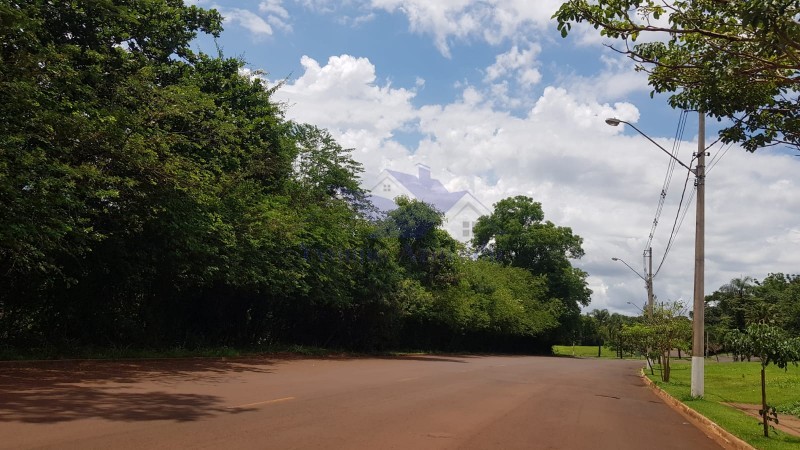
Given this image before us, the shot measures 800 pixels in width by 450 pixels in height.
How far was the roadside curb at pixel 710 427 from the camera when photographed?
426 inches

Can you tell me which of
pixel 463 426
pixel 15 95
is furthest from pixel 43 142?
pixel 463 426

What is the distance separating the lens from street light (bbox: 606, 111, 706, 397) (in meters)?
18.8

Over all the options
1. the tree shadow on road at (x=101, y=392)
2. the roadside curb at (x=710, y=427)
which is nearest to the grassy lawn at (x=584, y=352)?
the roadside curb at (x=710, y=427)

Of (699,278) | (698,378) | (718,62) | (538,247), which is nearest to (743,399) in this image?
(698,378)

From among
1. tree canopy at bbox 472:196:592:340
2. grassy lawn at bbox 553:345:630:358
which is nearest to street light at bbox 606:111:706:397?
tree canopy at bbox 472:196:592:340

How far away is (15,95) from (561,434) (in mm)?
12191

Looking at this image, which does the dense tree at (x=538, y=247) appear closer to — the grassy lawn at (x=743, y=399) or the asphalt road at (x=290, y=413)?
the grassy lawn at (x=743, y=399)

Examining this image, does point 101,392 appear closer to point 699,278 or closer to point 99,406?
point 99,406

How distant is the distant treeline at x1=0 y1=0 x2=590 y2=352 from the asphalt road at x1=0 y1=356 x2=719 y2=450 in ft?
10.7

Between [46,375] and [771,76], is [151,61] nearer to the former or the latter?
[46,375]

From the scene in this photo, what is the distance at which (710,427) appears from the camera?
13070 mm

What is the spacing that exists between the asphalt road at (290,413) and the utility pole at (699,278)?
173 centimetres

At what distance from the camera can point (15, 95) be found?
1196cm

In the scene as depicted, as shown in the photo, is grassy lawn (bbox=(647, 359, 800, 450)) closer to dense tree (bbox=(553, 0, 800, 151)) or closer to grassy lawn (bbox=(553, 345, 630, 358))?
dense tree (bbox=(553, 0, 800, 151))
